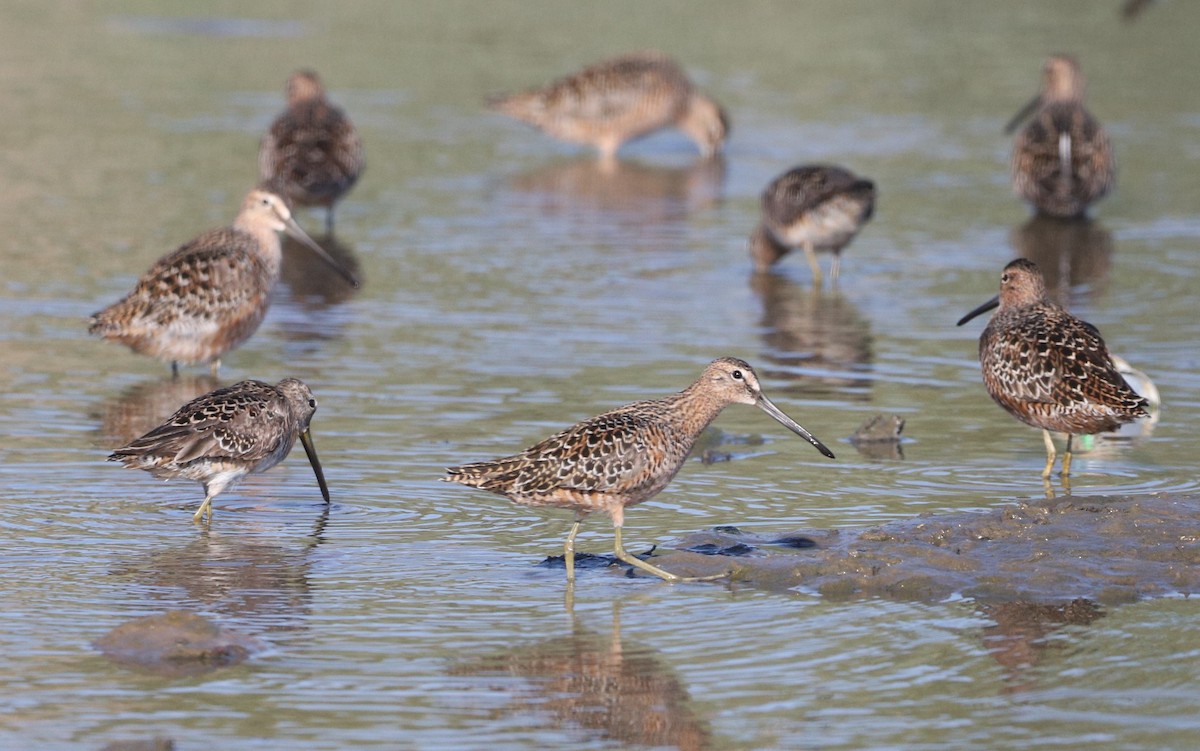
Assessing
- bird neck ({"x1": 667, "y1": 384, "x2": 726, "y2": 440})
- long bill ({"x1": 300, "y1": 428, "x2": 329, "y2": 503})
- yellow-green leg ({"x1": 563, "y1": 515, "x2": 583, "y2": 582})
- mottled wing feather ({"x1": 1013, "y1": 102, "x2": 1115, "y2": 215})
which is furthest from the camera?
mottled wing feather ({"x1": 1013, "y1": 102, "x2": 1115, "y2": 215})

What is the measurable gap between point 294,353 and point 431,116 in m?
11.0

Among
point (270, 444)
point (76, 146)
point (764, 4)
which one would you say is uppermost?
point (764, 4)

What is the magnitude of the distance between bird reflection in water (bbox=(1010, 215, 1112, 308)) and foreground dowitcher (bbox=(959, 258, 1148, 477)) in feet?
14.5

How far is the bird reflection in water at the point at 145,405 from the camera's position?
10336 millimetres

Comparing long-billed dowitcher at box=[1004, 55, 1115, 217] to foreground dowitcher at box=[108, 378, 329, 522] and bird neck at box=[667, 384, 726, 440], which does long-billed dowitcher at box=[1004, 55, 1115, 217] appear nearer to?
bird neck at box=[667, 384, 726, 440]

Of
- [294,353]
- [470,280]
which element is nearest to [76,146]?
[470,280]

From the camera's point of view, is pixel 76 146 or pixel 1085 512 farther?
pixel 76 146

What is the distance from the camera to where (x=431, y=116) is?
23109mm

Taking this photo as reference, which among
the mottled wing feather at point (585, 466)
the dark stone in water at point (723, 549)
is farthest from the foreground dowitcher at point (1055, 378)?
the mottled wing feather at point (585, 466)

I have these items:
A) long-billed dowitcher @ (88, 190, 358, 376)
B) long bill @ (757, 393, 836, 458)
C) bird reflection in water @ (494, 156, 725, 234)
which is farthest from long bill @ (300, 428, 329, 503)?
bird reflection in water @ (494, 156, 725, 234)

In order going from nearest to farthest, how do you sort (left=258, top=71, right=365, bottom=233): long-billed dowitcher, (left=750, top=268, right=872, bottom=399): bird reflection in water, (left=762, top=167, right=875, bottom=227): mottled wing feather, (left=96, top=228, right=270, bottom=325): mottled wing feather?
(left=96, top=228, right=270, bottom=325): mottled wing feather, (left=750, top=268, right=872, bottom=399): bird reflection in water, (left=762, top=167, right=875, bottom=227): mottled wing feather, (left=258, top=71, right=365, bottom=233): long-billed dowitcher

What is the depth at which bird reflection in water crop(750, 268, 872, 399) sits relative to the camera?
1190 centimetres

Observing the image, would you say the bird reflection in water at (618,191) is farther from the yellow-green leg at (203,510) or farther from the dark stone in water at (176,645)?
the dark stone in water at (176,645)

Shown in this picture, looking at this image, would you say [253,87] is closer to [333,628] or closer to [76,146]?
[76,146]
